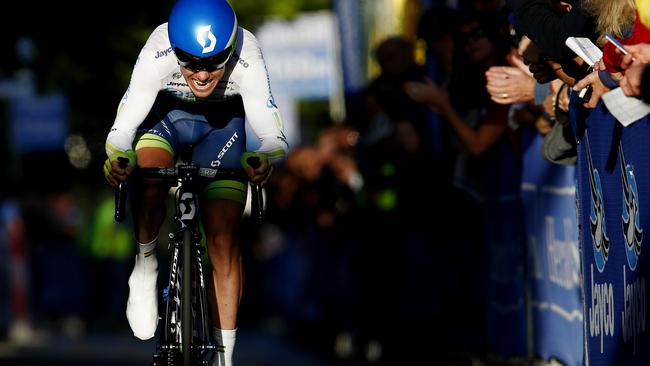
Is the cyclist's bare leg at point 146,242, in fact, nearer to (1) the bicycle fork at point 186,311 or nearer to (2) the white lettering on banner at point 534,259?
(1) the bicycle fork at point 186,311

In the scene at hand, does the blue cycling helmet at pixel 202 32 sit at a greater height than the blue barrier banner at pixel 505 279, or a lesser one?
greater

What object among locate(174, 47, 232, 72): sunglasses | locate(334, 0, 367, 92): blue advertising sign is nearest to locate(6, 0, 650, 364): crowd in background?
locate(334, 0, 367, 92): blue advertising sign

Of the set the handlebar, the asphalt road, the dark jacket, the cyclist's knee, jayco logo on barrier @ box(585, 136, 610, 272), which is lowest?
the asphalt road

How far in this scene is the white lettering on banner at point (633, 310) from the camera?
232 inches

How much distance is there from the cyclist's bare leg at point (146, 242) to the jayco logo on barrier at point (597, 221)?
240cm

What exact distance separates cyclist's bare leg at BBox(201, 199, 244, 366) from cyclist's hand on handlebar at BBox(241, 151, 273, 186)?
57 cm

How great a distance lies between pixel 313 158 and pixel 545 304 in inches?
363

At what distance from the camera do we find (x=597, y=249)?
6824mm

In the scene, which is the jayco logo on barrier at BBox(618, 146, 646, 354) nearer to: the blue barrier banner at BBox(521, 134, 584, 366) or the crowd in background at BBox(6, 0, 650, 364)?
the crowd in background at BBox(6, 0, 650, 364)

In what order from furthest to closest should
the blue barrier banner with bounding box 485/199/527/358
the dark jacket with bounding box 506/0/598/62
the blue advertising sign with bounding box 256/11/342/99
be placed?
the blue advertising sign with bounding box 256/11/342/99, the blue barrier banner with bounding box 485/199/527/358, the dark jacket with bounding box 506/0/598/62

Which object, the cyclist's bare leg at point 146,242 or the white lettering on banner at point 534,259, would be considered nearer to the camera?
the cyclist's bare leg at point 146,242

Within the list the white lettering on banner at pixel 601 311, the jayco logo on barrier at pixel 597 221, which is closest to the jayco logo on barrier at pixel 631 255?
the white lettering on banner at pixel 601 311

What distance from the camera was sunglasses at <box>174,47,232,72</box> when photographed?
25.4 feet

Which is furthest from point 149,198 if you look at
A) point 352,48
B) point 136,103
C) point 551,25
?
point 352,48
